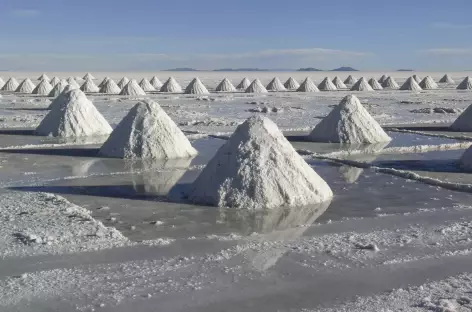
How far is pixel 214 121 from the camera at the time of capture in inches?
Result: 691

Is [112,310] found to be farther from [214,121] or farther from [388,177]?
[214,121]

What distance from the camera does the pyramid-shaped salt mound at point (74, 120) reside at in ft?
46.8

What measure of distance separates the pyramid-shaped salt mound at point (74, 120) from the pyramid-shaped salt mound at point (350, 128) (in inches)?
190

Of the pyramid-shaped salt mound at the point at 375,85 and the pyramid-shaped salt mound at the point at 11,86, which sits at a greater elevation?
the pyramid-shaped salt mound at the point at 375,85

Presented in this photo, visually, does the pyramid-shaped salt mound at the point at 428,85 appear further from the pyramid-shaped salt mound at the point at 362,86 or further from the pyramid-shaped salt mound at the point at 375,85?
the pyramid-shaped salt mound at the point at 362,86

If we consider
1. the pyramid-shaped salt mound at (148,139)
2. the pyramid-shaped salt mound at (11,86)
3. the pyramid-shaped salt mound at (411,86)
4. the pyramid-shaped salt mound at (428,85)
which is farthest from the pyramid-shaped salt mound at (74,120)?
the pyramid-shaped salt mound at (428,85)

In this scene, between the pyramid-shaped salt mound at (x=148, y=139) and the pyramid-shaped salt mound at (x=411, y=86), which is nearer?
the pyramid-shaped salt mound at (x=148, y=139)

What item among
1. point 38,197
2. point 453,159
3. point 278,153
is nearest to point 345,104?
point 453,159

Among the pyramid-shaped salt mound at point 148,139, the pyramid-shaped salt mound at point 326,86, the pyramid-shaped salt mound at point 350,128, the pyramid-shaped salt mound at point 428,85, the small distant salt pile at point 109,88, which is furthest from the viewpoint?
the pyramid-shaped salt mound at point 428,85

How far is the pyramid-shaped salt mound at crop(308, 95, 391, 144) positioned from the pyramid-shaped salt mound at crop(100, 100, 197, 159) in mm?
3289

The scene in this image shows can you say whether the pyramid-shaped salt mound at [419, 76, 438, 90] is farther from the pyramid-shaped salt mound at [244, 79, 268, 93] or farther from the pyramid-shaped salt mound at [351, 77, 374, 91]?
the pyramid-shaped salt mound at [244, 79, 268, 93]

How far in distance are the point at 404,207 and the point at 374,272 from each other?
2.40m

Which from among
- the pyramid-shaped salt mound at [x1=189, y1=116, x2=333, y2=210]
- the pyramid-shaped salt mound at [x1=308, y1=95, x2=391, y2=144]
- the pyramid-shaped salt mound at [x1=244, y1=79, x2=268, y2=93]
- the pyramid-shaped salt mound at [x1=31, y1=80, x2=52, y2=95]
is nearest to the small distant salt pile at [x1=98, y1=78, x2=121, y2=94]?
the pyramid-shaped salt mound at [x1=31, y1=80, x2=52, y2=95]

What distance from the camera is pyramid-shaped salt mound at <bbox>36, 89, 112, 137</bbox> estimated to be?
14258mm
